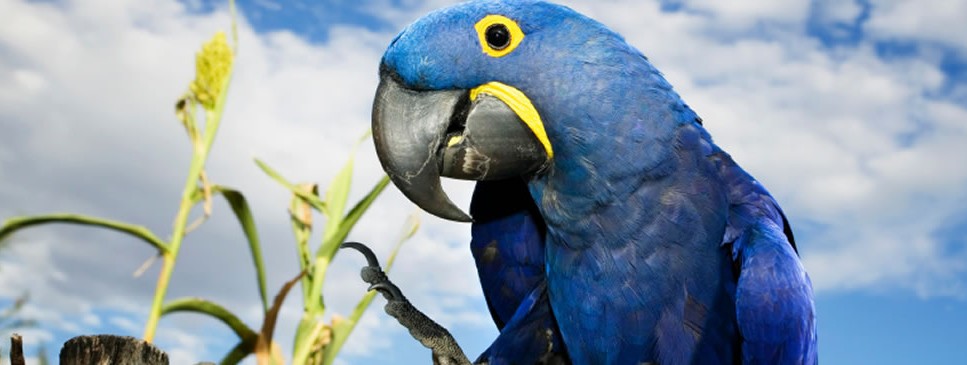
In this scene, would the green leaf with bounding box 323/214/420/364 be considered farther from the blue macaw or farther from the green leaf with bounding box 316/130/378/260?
the blue macaw

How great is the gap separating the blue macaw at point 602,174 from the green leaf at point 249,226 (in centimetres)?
223

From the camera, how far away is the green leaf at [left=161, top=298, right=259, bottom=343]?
12.0 ft

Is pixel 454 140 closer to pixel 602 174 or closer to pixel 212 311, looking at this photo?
pixel 602 174

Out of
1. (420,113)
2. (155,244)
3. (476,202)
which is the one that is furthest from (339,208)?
(420,113)

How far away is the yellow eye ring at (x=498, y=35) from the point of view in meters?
1.79

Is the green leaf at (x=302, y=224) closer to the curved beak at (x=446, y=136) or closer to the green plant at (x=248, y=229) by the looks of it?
the green plant at (x=248, y=229)

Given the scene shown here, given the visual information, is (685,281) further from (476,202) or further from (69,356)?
(69,356)

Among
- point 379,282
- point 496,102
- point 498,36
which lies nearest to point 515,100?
point 496,102

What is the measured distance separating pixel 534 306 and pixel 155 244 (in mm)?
2250

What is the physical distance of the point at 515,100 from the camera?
5.81ft

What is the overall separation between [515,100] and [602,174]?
246 mm

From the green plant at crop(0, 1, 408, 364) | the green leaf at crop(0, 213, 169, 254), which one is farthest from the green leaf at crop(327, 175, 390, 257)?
the green leaf at crop(0, 213, 169, 254)

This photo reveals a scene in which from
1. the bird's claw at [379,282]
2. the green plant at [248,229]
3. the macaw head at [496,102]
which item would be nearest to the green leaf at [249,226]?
the green plant at [248,229]

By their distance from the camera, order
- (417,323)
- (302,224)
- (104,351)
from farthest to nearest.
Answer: (302,224) → (417,323) → (104,351)
